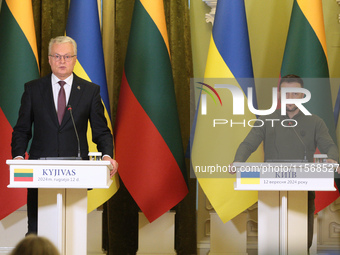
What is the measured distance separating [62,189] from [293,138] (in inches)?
70.3

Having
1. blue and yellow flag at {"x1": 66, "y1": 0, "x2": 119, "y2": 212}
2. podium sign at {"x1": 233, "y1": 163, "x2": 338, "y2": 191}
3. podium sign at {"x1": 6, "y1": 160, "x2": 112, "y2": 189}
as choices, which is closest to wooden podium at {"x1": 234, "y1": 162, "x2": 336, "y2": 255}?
podium sign at {"x1": 233, "y1": 163, "x2": 338, "y2": 191}

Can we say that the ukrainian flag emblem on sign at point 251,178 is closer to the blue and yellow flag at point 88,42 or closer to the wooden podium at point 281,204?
the wooden podium at point 281,204

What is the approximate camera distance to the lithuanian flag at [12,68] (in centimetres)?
439

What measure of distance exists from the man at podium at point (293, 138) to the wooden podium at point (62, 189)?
3.77ft

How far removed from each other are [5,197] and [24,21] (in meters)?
1.49

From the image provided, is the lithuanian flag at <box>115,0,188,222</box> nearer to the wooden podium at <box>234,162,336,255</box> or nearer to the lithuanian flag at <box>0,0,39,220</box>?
the lithuanian flag at <box>0,0,39,220</box>

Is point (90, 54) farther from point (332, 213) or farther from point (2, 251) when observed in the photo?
point (332, 213)

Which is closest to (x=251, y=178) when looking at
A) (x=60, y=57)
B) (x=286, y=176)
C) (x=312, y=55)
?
(x=286, y=176)

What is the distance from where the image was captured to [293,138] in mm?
3980

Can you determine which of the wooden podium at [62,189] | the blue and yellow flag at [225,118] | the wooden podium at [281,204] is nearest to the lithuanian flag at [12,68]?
the wooden podium at [62,189]

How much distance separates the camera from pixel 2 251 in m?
4.89

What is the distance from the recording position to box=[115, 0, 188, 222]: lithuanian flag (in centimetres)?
444

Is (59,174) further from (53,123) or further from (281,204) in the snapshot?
(281,204)

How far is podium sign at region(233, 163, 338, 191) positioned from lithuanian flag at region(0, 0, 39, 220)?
2.16m
